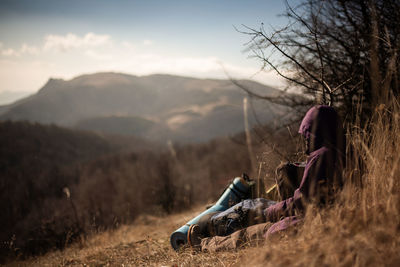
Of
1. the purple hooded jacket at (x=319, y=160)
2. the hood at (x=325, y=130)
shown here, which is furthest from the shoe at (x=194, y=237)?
the hood at (x=325, y=130)

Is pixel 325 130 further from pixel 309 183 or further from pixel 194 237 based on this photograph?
pixel 194 237

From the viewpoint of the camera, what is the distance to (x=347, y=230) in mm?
1669

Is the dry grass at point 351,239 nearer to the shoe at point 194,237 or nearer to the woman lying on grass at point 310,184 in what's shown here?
the woman lying on grass at point 310,184

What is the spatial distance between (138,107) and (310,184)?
376ft

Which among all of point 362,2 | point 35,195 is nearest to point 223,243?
point 362,2

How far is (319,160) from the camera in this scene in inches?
93.3

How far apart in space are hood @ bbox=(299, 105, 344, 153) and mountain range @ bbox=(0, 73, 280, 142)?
200 ft

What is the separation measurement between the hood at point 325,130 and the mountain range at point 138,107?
6086 cm

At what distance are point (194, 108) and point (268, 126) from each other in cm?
9794

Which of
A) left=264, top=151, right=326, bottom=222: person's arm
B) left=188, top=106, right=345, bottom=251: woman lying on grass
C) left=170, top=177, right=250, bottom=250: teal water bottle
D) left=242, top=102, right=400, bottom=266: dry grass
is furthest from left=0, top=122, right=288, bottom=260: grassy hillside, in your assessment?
left=242, top=102, right=400, bottom=266: dry grass

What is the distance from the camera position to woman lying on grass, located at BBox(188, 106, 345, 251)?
233 centimetres

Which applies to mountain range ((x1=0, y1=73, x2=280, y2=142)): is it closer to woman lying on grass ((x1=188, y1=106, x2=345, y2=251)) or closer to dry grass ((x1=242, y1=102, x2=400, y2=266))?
woman lying on grass ((x1=188, y1=106, x2=345, y2=251))

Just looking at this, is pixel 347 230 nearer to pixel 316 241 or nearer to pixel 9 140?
pixel 316 241

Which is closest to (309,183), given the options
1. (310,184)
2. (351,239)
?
(310,184)
